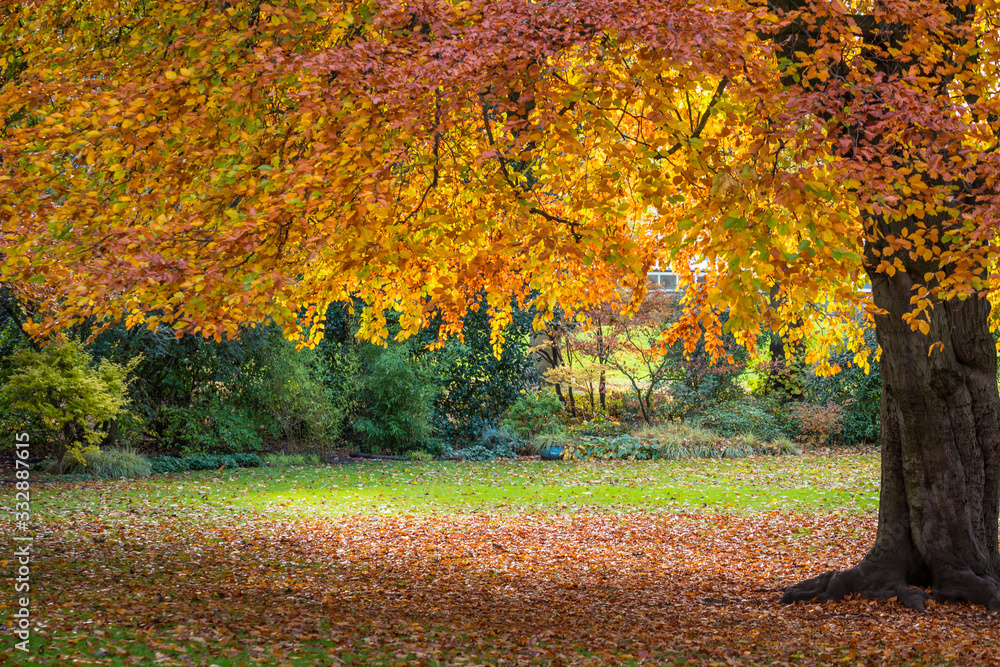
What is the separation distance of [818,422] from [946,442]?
37.4ft

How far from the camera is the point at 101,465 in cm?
1270

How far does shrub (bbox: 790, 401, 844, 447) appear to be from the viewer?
17016 mm

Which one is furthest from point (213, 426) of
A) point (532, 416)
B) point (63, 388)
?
point (532, 416)

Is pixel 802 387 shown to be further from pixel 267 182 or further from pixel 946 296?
pixel 267 182

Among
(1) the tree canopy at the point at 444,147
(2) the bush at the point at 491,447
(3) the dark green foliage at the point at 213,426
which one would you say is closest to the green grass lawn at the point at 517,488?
(2) the bush at the point at 491,447

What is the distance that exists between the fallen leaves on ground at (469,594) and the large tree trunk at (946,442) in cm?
31

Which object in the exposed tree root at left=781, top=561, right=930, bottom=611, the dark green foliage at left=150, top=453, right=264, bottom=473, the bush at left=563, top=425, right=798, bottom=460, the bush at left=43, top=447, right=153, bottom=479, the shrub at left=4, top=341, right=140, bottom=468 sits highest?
the shrub at left=4, top=341, right=140, bottom=468

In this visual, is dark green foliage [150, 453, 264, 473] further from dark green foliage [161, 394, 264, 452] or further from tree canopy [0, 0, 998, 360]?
tree canopy [0, 0, 998, 360]

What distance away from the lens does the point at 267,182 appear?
14.8 feet

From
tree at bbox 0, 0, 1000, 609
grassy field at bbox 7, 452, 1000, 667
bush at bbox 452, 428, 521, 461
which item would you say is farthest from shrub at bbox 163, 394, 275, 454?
tree at bbox 0, 0, 1000, 609

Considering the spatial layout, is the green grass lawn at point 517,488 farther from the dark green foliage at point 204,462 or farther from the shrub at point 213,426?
the shrub at point 213,426

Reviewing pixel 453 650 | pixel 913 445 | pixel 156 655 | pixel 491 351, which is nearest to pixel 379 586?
pixel 453 650

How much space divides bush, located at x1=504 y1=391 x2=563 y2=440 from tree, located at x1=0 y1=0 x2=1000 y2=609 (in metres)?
11.1

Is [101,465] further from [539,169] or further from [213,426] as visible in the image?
[539,169]
